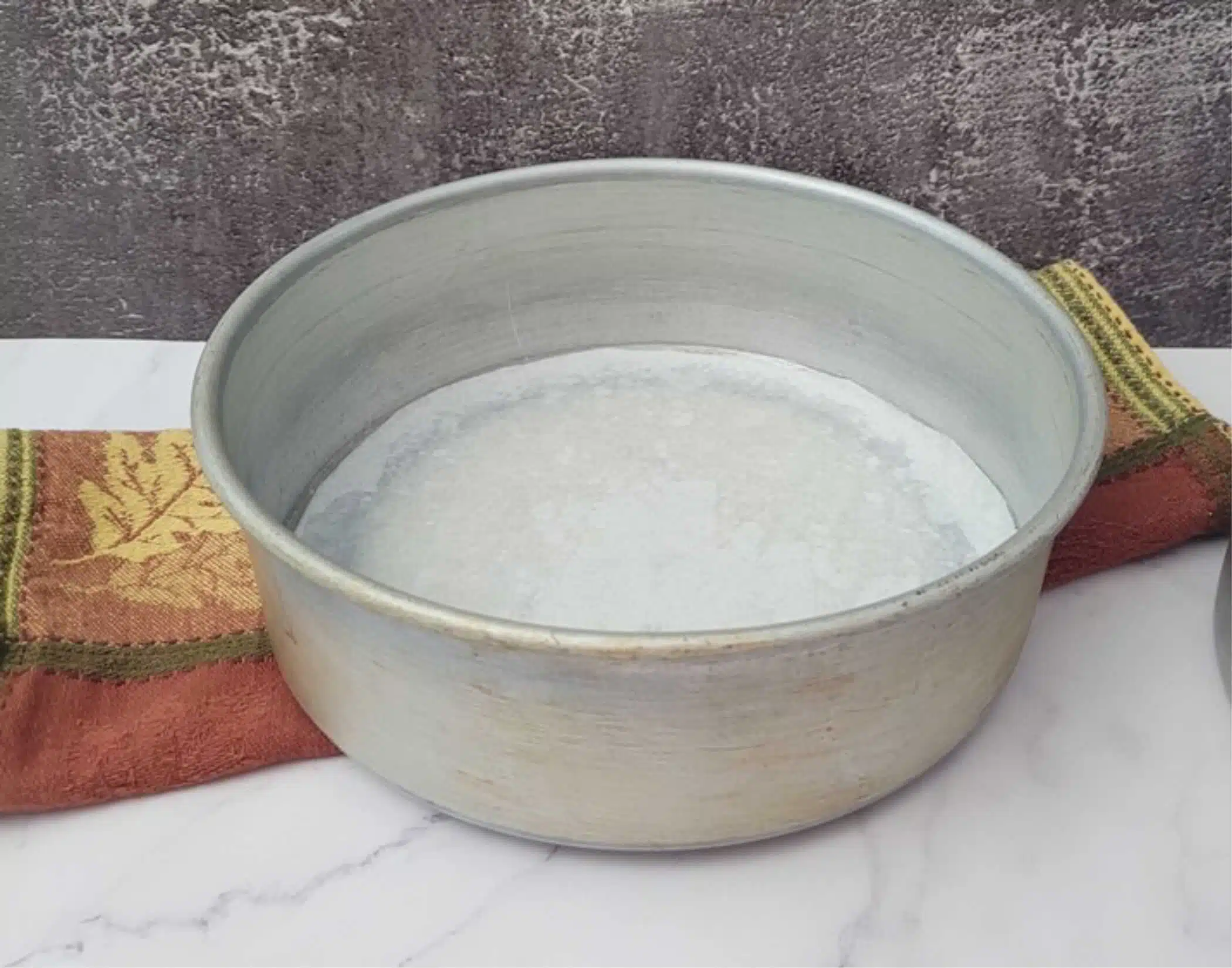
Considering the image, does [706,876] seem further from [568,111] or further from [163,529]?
[568,111]

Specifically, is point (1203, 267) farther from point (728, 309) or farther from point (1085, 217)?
point (728, 309)

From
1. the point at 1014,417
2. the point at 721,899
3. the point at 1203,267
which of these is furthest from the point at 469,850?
the point at 1203,267

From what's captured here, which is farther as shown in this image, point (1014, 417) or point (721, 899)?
point (1014, 417)

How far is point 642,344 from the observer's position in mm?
702

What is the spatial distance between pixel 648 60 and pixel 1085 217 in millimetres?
249

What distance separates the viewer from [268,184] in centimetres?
73

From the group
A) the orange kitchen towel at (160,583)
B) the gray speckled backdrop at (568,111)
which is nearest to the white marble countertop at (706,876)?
the orange kitchen towel at (160,583)

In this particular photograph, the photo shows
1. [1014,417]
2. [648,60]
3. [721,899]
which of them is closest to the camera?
[721,899]

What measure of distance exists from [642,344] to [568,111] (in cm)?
12

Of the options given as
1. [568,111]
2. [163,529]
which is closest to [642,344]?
[568,111]

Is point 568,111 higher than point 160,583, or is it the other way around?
point 568,111

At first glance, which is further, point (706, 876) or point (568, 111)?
point (568, 111)

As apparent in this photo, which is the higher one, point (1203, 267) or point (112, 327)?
point (1203, 267)

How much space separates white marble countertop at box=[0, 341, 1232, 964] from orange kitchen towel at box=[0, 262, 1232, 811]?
18 mm
